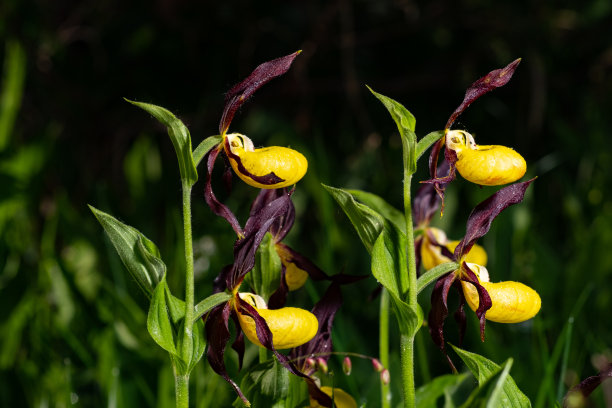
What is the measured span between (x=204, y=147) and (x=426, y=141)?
282mm

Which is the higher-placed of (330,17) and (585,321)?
(330,17)

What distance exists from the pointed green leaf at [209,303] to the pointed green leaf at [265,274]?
Answer: 0.08m

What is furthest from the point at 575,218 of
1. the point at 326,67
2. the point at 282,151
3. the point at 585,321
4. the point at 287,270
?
the point at 282,151

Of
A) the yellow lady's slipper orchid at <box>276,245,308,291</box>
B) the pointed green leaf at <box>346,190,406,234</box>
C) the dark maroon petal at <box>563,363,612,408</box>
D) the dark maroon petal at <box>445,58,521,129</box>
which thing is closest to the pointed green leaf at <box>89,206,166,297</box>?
the yellow lady's slipper orchid at <box>276,245,308,291</box>

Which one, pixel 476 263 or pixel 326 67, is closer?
pixel 476 263

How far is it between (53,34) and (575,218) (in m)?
1.95

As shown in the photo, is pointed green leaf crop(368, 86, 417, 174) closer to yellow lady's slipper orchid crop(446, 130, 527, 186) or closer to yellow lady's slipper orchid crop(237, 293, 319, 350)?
yellow lady's slipper orchid crop(446, 130, 527, 186)

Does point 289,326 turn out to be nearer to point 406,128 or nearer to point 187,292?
point 187,292

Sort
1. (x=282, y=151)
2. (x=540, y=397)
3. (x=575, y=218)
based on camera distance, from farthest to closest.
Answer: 1. (x=575, y=218)
2. (x=540, y=397)
3. (x=282, y=151)

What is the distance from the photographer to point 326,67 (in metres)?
2.74

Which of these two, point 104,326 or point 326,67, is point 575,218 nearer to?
point 326,67

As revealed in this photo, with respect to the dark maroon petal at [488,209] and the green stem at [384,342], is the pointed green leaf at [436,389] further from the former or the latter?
the dark maroon petal at [488,209]

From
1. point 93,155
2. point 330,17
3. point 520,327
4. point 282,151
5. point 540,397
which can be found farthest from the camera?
point 93,155

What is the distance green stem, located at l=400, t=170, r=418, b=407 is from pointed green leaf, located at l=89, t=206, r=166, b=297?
0.31m
